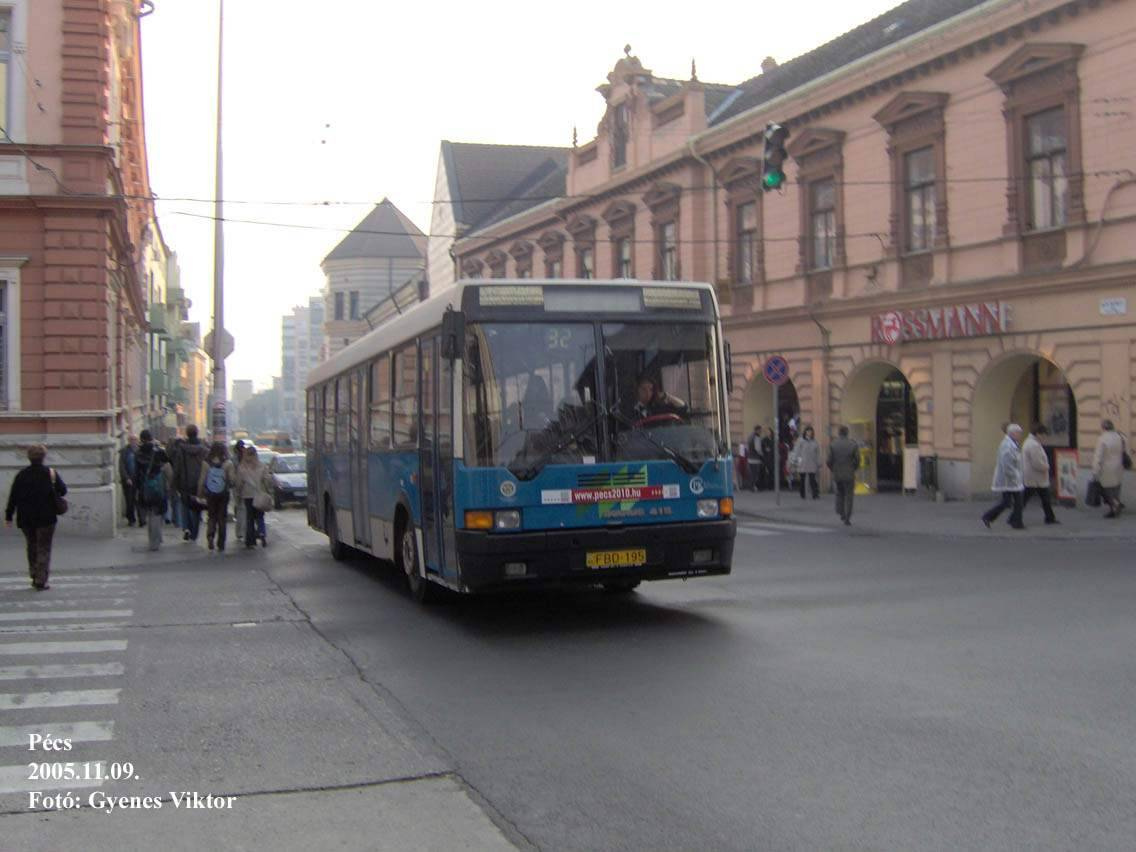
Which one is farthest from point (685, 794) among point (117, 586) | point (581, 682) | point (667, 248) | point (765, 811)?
point (667, 248)

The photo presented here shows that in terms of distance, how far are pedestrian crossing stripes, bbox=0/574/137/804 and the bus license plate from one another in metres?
3.70

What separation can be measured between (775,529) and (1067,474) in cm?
598

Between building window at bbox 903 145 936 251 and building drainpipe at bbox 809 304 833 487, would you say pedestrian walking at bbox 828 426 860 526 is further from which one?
building drainpipe at bbox 809 304 833 487

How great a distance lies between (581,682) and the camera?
8430 mm

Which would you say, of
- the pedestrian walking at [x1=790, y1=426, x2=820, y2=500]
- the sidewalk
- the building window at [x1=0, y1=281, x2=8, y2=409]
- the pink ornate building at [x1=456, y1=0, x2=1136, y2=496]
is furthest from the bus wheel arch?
the pedestrian walking at [x1=790, y1=426, x2=820, y2=500]

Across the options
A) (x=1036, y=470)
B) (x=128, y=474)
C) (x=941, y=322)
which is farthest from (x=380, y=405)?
(x=941, y=322)

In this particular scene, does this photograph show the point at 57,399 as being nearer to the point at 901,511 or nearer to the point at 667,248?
the point at 901,511

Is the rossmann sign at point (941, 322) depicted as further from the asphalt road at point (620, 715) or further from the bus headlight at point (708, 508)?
the bus headlight at point (708, 508)

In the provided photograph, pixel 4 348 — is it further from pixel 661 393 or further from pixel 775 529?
pixel 661 393

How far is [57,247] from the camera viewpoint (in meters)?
22.2

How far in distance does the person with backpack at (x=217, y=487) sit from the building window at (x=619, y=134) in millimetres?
23690

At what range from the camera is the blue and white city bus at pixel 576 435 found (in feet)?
33.6

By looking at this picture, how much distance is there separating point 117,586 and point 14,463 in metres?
8.00

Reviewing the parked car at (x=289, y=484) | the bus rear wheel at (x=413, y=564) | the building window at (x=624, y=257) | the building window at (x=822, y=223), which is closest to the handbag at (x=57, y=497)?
the bus rear wheel at (x=413, y=564)
